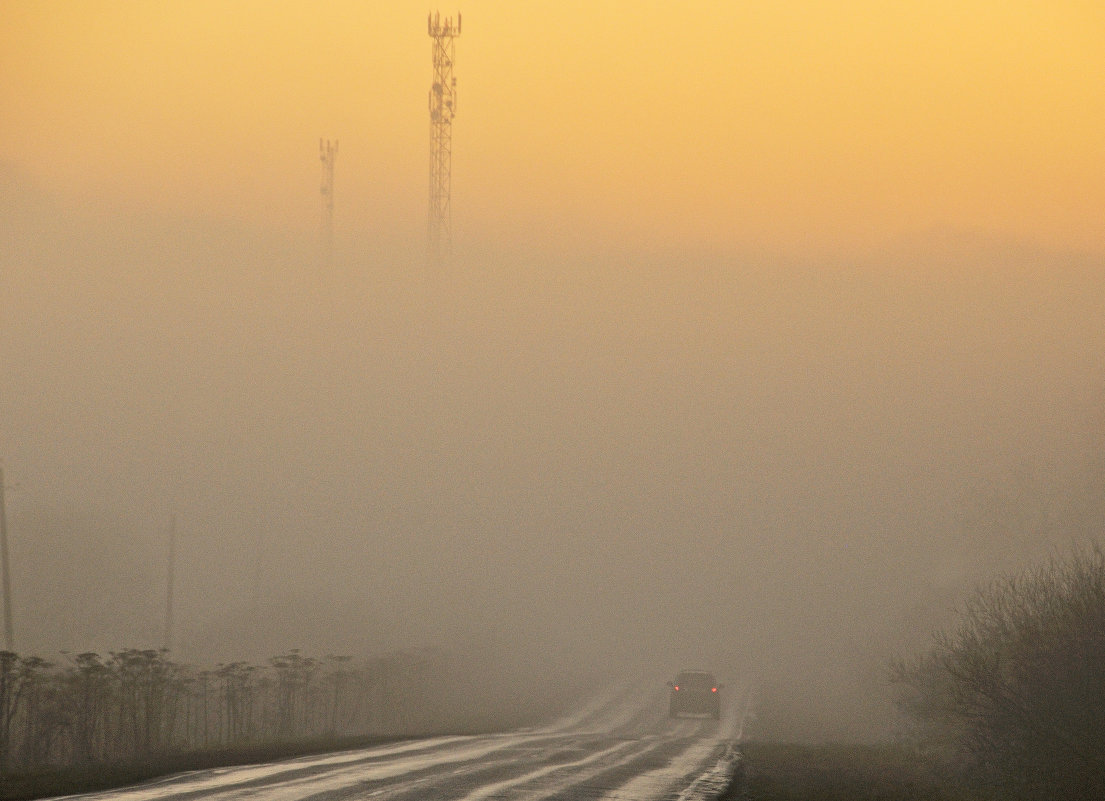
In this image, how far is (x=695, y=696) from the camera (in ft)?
205

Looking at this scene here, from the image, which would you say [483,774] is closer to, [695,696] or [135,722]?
[135,722]

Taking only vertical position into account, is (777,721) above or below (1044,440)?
below

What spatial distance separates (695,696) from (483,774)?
3801 cm

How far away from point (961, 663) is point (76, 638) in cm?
8586

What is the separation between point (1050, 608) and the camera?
1032 inches

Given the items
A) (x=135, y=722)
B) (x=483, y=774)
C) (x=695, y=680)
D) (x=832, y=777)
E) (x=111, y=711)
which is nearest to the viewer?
(x=483, y=774)

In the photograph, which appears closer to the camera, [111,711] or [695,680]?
[111,711]

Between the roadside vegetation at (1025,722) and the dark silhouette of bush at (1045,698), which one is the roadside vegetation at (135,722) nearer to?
the roadside vegetation at (1025,722)

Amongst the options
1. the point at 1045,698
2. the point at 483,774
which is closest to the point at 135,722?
the point at 483,774

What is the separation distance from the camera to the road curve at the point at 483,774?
A: 2131 cm

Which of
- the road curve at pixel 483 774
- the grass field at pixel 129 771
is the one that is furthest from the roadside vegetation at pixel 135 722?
the road curve at pixel 483 774

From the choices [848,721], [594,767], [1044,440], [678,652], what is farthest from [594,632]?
[594,767]

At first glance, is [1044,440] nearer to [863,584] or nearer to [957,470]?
[957,470]

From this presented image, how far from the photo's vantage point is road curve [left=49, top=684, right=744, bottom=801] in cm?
2131
